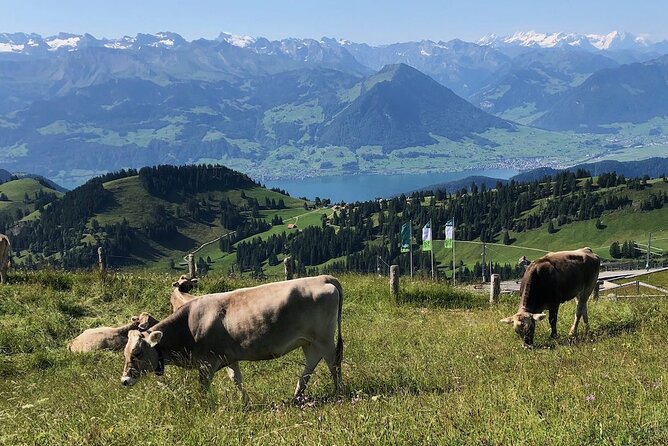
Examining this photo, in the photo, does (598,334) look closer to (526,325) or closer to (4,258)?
(526,325)

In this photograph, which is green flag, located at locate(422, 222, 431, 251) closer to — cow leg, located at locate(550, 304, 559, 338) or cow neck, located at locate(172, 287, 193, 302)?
cow leg, located at locate(550, 304, 559, 338)

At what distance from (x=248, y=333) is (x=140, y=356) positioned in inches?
73.0

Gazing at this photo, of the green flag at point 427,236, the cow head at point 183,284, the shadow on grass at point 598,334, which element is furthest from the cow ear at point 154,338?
the green flag at point 427,236

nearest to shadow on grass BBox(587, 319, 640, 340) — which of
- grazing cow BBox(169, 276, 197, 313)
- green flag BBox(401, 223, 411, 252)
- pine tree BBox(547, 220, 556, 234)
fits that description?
grazing cow BBox(169, 276, 197, 313)

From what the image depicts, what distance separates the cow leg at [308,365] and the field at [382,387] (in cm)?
27

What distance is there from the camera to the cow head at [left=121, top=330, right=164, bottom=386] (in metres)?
8.83

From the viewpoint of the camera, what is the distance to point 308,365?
934 cm

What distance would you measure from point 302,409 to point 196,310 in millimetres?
2867

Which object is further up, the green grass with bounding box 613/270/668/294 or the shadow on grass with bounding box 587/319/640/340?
the shadow on grass with bounding box 587/319/640/340

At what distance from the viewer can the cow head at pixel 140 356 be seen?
8.83 metres

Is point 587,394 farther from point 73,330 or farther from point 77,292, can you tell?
point 77,292

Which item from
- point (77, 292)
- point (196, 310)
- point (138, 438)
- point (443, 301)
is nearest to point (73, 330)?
point (77, 292)

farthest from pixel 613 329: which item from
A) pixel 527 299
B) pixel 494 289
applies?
pixel 494 289

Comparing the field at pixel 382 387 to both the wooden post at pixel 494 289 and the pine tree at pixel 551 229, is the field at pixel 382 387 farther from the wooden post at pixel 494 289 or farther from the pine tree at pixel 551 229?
the pine tree at pixel 551 229
